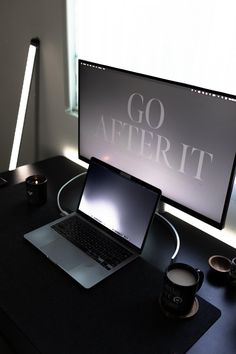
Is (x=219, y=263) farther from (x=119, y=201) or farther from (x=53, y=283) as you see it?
(x=53, y=283)

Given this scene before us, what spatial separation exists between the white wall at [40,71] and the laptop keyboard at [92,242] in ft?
1.83

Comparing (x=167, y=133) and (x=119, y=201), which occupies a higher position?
(x=167, y=133)

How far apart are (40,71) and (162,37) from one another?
684mm

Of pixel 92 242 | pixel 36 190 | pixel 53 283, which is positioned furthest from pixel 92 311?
pixel 36 190

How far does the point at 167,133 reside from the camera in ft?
3.57

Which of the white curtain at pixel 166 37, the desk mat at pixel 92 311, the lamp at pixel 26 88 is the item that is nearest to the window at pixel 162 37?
the white curtain at pixel 166 37

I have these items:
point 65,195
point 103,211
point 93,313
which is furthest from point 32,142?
point 93,313

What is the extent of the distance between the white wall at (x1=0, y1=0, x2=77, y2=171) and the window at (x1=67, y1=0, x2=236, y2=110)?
0.09 meters

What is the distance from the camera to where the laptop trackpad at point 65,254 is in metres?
1.06

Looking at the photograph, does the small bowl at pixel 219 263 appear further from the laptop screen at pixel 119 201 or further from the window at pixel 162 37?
the window at pixel 162 37

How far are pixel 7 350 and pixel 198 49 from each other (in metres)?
1.10

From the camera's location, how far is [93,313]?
36.6 inches

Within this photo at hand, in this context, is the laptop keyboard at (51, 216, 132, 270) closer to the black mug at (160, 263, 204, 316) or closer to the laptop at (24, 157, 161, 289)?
the laptop at (24, 157, 161, 289)

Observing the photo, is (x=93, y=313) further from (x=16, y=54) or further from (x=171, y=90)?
(x=16, y=54)
